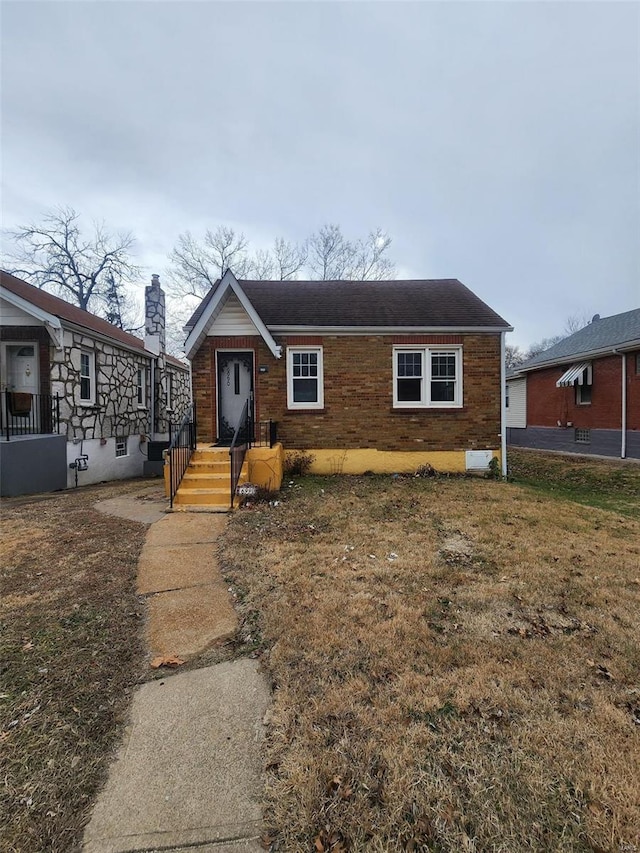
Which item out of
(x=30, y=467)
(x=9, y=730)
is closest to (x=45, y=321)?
(x=30, y=467)

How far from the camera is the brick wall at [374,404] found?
10352 millimetres

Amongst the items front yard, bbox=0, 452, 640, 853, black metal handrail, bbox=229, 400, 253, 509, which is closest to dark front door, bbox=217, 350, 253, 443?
black metal handrail, bbox=229, 400, 253, 509

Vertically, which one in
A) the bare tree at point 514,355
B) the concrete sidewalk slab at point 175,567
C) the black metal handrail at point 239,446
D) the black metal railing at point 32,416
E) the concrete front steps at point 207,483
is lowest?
the concrete sidewalk slab at point 175,567

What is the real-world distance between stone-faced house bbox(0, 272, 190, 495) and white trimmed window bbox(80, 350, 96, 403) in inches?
1.1

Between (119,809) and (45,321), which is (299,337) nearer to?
(45,321)

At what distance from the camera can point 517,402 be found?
810 inches

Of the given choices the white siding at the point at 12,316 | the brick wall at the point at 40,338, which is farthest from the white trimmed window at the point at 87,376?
the white siding at the point at 12,316

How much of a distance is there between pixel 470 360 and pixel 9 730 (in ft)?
36.1

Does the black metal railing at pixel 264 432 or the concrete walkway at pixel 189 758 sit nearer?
the concrete walkway at pixel 189 758

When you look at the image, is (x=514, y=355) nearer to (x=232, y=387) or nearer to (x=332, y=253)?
(x=332, y=253)

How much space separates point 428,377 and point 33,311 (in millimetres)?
11204

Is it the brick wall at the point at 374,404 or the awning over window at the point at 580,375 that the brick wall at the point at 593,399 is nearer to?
the awning over window at the point at 580,375

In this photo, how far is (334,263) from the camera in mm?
27359

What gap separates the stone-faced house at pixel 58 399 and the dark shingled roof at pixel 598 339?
18.2 meters
